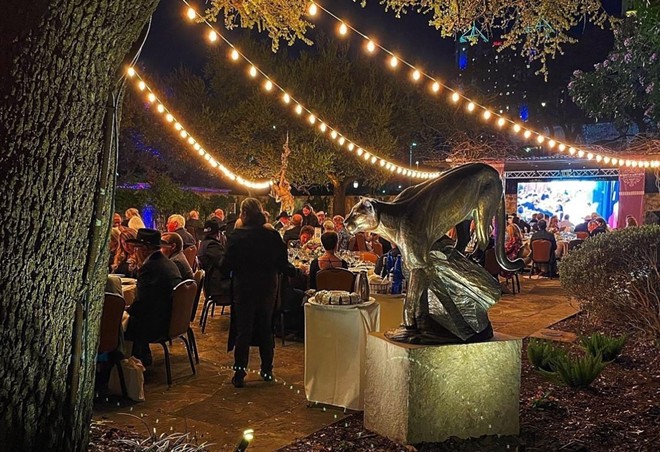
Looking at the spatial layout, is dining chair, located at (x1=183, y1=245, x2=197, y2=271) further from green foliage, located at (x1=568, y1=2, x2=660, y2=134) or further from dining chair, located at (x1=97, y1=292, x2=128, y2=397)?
green foliage, located at (x1=568, y1=2, x2=660, y2=134)

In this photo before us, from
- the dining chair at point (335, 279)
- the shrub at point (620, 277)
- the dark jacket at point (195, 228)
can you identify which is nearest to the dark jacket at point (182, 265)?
the dining chair at point (335, 279)

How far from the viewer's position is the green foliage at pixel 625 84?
41.5 ft

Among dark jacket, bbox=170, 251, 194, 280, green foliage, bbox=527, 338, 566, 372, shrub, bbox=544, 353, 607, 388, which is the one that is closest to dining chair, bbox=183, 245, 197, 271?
dark jacket, bbox=170, 251, 194, 280

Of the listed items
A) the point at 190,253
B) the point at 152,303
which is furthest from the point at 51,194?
the point at 190,253

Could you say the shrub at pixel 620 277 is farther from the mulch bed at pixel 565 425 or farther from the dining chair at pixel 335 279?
the dining chair at pixel 335 279

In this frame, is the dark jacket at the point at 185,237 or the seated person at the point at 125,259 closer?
the seated person at the point at 125,259

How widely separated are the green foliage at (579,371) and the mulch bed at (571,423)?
67mm

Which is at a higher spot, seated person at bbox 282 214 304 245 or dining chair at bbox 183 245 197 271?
seated person at bbox 282 214 304 245

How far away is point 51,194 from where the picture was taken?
198 cm

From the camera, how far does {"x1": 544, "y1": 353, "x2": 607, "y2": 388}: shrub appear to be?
15.0 feet

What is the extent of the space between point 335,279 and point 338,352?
67.7 inches

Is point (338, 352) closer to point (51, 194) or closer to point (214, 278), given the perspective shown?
point (51, 194)

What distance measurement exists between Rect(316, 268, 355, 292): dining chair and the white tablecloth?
155 cm

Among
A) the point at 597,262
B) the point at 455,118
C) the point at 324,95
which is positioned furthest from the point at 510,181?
the point at 597,262
